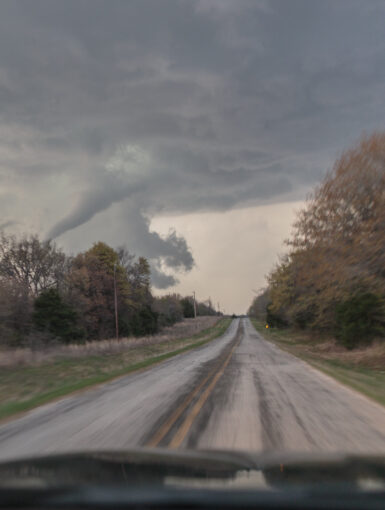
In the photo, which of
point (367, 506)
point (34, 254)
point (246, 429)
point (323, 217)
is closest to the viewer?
point (367, 506)

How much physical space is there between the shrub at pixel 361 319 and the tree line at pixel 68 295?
65.6 ft

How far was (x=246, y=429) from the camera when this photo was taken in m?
6.98

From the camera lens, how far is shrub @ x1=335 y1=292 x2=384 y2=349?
24.9m

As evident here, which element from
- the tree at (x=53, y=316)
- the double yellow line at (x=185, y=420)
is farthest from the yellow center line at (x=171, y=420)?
the tree at (x=53, y=316)

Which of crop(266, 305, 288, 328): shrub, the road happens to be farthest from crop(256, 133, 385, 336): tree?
crop(266, 305, 288, 328): shrub

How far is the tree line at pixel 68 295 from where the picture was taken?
3416 centimetres

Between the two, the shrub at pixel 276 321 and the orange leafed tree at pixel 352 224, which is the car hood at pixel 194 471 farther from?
the shrub at pixel 276 321

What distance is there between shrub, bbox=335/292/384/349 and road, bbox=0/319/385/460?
13922 millimetres

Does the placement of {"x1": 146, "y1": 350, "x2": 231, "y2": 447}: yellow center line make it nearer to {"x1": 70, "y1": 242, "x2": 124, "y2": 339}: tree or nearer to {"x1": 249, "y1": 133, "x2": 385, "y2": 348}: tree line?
{"x1": 249, "y1": 133, "x2": 385, "y2": 348}: tree line

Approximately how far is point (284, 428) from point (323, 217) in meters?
13.2

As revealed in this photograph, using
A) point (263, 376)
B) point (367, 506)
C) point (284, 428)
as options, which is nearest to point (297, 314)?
point (263, 376)

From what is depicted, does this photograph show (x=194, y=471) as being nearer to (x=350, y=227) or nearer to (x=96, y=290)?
(x=350, y=227)

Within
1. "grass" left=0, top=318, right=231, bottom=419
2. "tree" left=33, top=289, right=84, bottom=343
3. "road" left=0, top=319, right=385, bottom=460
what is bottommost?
"road" left=0, top=319, right=385, bottom=460

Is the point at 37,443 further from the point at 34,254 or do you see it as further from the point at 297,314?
the point at 34,254
